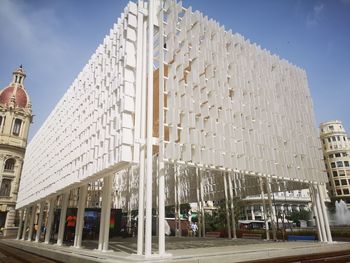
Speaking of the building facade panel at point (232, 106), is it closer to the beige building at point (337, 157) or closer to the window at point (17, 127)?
the window at point (17, 127)

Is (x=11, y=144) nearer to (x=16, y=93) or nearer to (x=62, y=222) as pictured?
(x=16, y=93)

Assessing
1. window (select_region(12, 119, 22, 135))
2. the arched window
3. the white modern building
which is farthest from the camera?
window (select_region(12, 119, 22, 135))

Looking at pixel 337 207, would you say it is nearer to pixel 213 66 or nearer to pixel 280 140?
pixel 280 140

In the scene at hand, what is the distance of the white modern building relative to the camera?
1338 cm

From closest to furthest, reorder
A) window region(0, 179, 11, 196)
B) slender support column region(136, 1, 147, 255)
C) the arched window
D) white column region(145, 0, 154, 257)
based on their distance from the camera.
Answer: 1. white column region(145, 0, 154, 257)
2. slender support column region(136, 1, 147, 255)
3. window region(0, 179, 11, 196)
4. the arched window

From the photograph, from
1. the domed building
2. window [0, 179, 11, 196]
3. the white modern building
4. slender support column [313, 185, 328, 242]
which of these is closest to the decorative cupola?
the domed building

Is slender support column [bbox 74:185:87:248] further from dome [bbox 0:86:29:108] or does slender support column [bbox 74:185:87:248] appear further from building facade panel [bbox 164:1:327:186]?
dome [bbox 0:86:29:108]

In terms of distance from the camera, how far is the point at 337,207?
216 feet

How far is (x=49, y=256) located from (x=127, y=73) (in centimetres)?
1226

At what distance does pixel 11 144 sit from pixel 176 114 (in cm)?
5829

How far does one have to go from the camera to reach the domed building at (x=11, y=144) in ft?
181

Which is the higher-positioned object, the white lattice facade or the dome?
the dome

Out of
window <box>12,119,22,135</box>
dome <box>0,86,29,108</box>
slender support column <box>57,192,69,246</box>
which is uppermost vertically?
dome <box>0,86,29,108</box>

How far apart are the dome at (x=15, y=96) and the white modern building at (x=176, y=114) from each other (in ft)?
157
